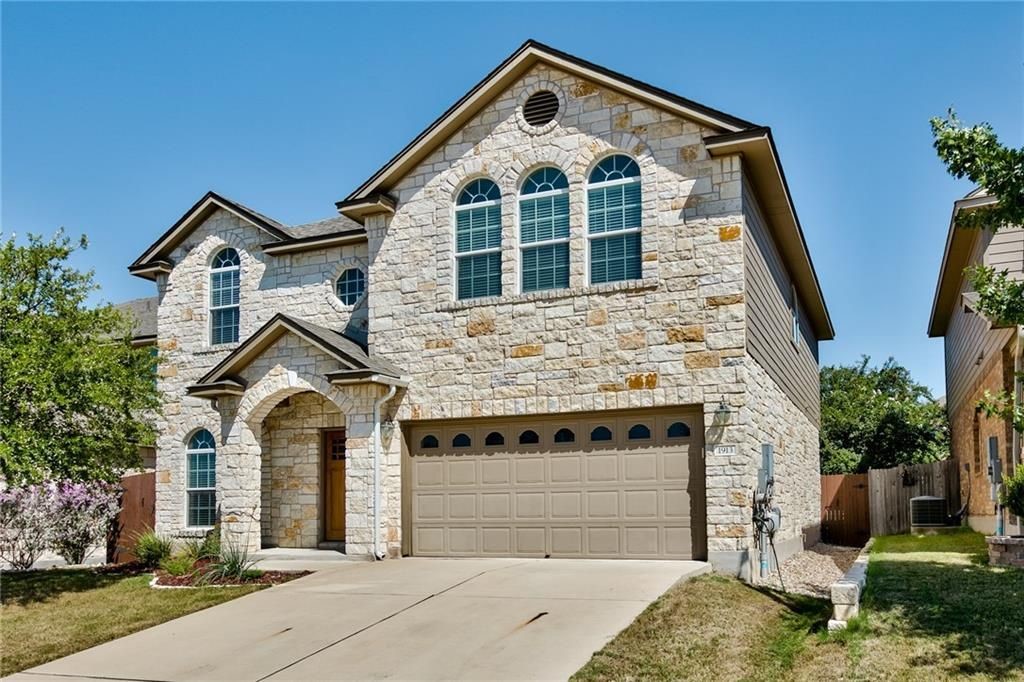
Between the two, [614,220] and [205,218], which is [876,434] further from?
[205,218]

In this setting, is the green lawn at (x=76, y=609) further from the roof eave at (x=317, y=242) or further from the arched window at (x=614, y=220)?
the arched window at (x=614, y=220)

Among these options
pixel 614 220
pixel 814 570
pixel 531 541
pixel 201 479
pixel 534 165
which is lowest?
pixel 814 570

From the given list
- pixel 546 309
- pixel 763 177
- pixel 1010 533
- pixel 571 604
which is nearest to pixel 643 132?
pixel 763 177

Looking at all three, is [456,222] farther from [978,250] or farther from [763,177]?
[978,250]

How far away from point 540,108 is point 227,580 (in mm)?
8600

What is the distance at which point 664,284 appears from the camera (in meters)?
14.1

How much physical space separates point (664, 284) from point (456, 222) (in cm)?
380

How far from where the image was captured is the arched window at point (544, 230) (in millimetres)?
14961

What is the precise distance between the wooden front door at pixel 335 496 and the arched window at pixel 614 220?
607 centimetres

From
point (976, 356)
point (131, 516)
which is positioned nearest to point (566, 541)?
point (131, 516)

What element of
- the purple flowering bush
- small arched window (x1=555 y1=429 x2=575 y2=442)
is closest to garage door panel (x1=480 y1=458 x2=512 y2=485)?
small arched window (x1=555 y1=429 x2=575 y2=442)

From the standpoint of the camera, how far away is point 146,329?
22828 mm

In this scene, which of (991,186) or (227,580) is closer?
(991,186)

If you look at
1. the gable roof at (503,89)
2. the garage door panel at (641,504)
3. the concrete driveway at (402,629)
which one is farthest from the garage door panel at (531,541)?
the gable roof at (503,89)
